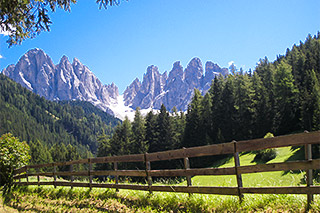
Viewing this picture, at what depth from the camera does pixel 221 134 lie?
55531 mm

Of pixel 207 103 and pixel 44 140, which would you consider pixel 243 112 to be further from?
pixel 44 140

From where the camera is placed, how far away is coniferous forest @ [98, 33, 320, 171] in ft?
178

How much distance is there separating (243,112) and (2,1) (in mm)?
57101

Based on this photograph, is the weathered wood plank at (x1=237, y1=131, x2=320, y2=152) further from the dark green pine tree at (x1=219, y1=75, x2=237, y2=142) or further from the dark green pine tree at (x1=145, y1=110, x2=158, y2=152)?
the dark green pine tree at (x1=145, y1=110, x2=158, y2=152)

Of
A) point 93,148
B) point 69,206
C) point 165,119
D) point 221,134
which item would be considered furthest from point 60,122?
point 69,206

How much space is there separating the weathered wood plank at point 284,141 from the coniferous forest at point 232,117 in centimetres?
4663

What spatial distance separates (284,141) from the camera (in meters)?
4.93

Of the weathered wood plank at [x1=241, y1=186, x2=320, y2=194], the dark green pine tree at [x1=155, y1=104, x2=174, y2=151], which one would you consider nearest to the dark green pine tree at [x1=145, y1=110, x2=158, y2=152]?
the dark green pine tree at [x1=155, y1=104, x2=174, y2=151]

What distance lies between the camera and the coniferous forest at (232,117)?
54197 millimetres

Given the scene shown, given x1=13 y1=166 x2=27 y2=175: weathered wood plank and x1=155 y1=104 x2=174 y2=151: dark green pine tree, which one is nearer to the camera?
x1=13 y1=166 x2=27 y2=175: weathered wood plank

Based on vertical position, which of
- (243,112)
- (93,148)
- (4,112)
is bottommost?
(93,148)

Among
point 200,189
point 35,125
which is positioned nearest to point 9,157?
point 200,189

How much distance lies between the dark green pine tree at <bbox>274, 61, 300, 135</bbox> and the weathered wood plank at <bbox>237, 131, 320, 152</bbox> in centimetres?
5299

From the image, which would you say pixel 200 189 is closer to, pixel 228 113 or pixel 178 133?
pixel 228 113
